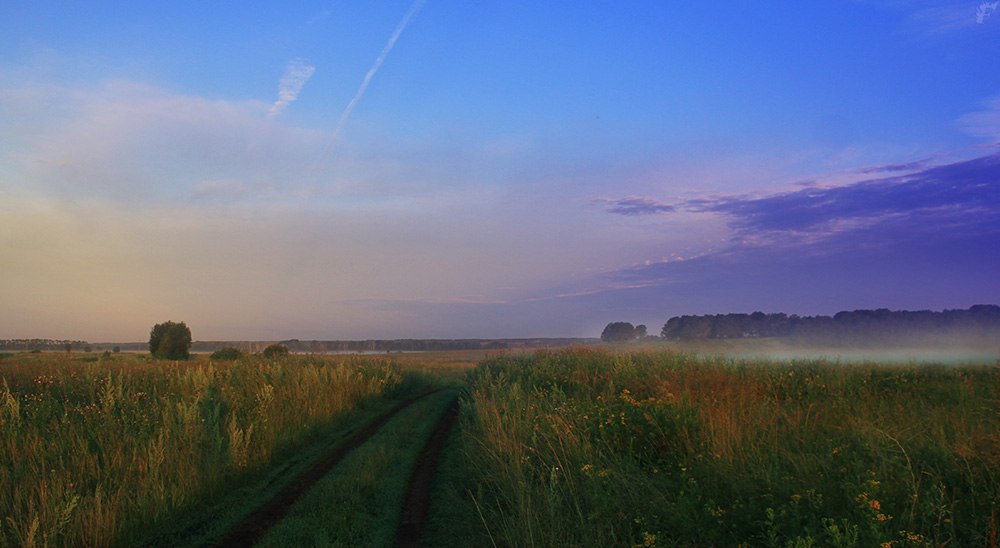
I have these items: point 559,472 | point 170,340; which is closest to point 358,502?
point 559,472

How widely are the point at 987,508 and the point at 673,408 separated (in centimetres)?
415

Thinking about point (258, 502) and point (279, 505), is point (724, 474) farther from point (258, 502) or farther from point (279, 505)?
point (258, 502)

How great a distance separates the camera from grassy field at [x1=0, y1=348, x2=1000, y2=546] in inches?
231

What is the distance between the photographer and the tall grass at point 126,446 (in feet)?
24.8

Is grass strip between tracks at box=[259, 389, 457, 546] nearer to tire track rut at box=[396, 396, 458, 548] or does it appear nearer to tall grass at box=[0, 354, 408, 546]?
tire track rut at box=[396, 396, 458, 548]

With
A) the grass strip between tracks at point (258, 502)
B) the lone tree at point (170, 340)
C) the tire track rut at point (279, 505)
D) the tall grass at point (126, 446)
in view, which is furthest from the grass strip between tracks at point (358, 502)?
the lone tree at point (170, 340)

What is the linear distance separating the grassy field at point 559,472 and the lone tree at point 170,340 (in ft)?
186

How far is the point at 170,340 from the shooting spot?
6569 centimetres

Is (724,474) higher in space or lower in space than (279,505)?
higher

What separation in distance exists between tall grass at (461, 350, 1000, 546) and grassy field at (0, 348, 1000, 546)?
33mm

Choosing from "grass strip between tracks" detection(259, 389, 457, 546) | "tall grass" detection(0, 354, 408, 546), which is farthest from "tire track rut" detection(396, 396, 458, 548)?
"tall grass" detection(0, 354, 408, 546)

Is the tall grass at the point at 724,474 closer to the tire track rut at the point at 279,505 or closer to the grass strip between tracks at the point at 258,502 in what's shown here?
the tire track rut at the point at 279,505

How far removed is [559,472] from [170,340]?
228ft

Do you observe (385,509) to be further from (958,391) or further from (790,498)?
(958,391)
